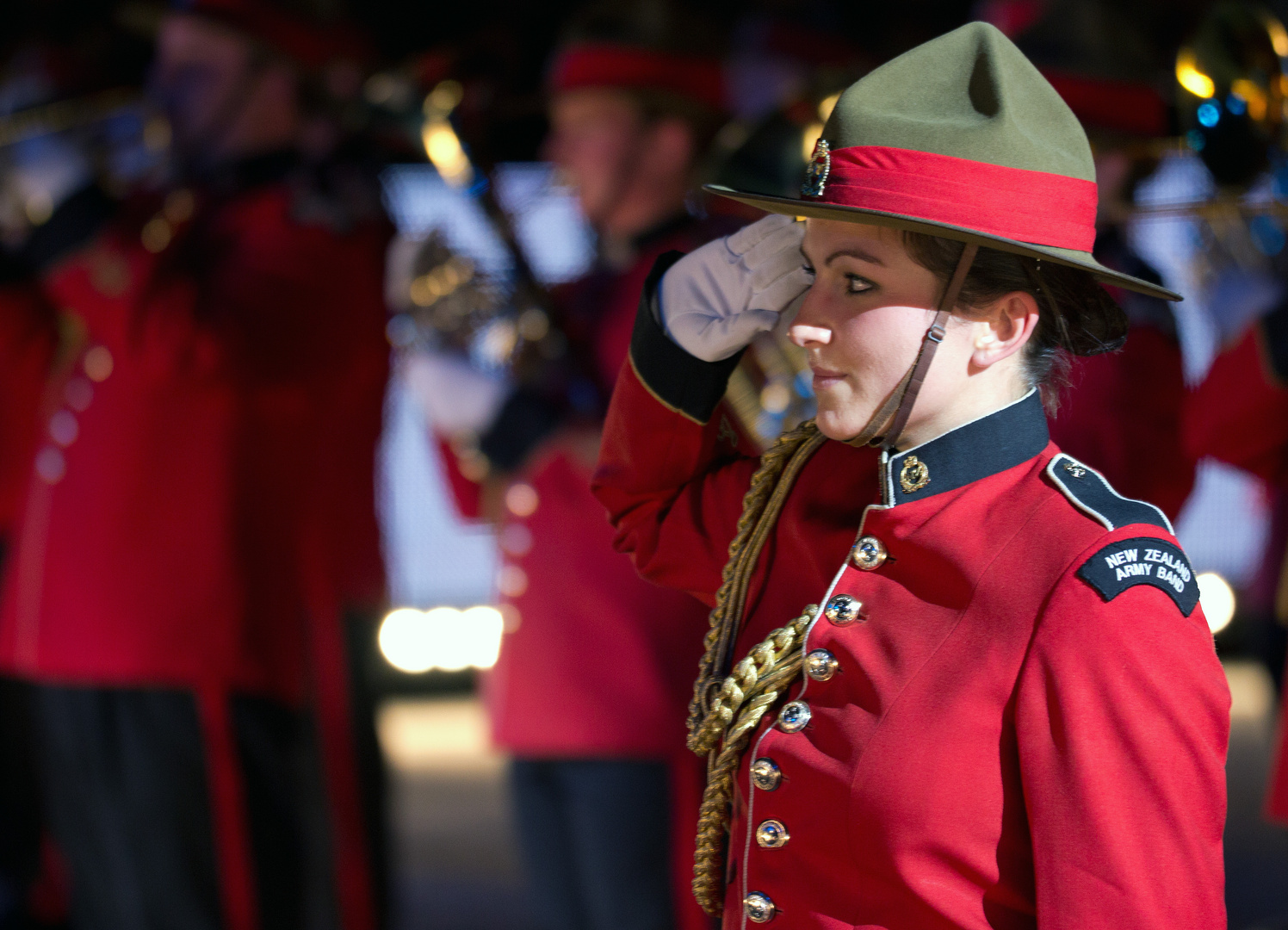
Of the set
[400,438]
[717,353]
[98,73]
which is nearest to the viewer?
[717,353]

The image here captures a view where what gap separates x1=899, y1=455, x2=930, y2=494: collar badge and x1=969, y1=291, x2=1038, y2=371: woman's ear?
0.09 meters

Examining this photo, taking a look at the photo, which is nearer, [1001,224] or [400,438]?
[1001,224]

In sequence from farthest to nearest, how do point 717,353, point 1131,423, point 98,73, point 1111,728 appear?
point 98,73, point 1131,423, point 717,353, point 1111,728

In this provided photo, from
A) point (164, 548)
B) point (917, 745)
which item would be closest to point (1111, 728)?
point (917, 745)

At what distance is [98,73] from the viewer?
126 inches

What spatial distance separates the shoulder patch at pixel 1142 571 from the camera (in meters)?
1.01

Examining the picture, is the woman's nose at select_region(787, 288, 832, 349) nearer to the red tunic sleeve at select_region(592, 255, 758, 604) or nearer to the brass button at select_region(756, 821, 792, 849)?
the red tunic sleeve at select_region(592, 255, 758, 604)

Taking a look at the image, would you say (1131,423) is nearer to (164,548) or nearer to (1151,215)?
(1151,215)

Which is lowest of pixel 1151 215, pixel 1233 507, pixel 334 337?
pixel 1233 507

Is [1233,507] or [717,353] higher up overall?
[717,353]

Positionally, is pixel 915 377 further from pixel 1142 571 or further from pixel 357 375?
pixel 357 375

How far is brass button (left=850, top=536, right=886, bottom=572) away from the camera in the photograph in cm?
114

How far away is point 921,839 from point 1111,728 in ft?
0.51

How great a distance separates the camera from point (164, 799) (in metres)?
2.54
